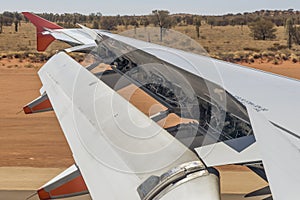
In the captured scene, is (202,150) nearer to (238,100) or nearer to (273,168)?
(238,100)

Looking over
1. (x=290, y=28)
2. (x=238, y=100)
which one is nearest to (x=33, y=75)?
(x=238, y=100)

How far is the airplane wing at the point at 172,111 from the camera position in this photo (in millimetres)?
2447

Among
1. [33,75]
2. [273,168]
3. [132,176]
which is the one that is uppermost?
[273,168]

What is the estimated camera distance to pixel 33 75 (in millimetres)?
21953

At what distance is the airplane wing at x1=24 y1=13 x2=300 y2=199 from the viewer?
8.03ft

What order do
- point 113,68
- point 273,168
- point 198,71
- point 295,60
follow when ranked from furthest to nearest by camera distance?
1. point 295,60
2. point 113,68
3. point 198,71
4. point 273,168

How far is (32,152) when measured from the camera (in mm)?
9234

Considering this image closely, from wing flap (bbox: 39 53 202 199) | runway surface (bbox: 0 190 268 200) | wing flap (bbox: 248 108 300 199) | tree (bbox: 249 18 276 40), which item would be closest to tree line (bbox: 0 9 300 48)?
tree (bbox: 249 18 276 40)

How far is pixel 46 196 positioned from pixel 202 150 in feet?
4.43

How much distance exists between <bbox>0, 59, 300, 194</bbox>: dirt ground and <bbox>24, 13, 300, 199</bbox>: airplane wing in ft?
7.65

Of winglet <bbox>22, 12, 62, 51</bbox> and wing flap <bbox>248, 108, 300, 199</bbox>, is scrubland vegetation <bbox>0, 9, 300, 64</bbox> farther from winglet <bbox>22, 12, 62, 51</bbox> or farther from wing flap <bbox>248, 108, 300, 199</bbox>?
wing flap <bbox>248, 108, 300, 199</bbox>

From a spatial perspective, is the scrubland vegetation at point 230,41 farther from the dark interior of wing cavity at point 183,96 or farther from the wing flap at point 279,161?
the wing flap at point 279,161

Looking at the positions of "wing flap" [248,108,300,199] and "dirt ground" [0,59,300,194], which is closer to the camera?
"wing flap" [248,108,300,199]

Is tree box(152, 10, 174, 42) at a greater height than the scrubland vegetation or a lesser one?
greater
